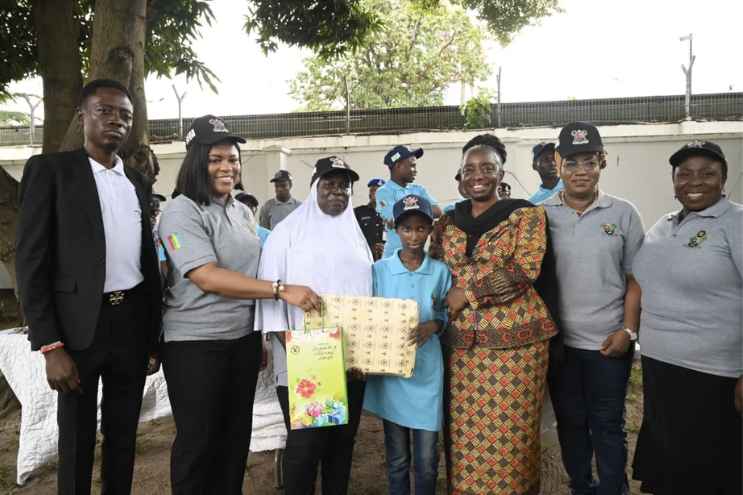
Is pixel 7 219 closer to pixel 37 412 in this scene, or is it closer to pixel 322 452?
pixel 37 412

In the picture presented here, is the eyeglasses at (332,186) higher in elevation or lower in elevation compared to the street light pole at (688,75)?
lower

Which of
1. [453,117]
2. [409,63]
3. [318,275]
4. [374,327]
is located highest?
[409,63]

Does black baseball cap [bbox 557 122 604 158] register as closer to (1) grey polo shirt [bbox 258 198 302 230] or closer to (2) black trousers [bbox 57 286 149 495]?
(2) black trousers [bbox 57 286 149 495]

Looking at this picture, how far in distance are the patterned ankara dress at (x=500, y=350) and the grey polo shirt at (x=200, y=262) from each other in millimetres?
991

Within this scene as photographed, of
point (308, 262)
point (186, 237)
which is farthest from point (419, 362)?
point (186, 237)

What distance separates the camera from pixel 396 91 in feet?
73.7

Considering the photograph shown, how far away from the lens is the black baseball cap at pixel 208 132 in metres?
2.27

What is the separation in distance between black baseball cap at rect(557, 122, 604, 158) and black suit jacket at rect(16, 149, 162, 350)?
7.15 ft

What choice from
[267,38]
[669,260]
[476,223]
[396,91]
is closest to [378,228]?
[267,38]

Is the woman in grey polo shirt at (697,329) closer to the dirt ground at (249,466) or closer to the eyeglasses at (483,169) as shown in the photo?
the eyeglasses at (483,169)

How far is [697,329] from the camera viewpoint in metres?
2.21

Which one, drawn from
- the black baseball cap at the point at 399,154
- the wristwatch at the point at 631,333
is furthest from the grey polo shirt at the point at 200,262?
the black baseball cap at the point at 399,154

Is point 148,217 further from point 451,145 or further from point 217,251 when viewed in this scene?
point 451,145

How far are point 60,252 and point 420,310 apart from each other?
1.57 m
